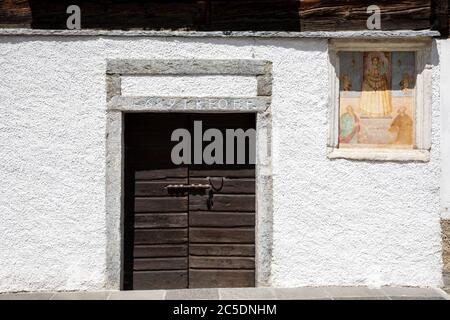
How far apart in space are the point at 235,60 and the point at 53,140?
2.02 m

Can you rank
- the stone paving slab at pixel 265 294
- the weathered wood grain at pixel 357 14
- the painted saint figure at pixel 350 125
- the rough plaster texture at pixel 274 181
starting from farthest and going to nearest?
the painted saint figure at pixel 350 125 → the weathered wood grain at pixel 357 14 → the rough plaster texture at pixel 274 181 → the stone paving slab at pixel 265 294

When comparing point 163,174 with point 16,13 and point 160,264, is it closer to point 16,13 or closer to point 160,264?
point 160,264

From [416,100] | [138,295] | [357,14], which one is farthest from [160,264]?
[357,14]

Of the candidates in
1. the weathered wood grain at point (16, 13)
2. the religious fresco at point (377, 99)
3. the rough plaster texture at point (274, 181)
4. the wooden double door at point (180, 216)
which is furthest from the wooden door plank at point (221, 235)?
the weathered wood grain at point (16, 13)

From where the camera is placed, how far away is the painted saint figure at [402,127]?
240 inches

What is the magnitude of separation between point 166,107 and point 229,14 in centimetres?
117

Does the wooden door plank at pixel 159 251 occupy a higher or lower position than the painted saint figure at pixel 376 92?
lower

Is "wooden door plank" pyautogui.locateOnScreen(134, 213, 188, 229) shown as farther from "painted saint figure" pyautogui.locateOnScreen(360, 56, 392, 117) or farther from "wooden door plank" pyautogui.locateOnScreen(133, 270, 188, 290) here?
"painted saint figure" pyautogui.locateOnScreen(360, 56, 392, 117)

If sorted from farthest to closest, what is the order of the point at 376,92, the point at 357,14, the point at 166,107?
the point at 376,92, the point at 357,14, the point at 166,107

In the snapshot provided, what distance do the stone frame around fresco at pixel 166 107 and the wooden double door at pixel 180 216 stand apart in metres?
0.20

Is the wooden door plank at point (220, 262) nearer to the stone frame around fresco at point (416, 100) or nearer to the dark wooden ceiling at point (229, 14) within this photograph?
the stone frame around fresco at point (416, 100)

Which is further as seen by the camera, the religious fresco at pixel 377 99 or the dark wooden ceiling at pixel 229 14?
the religious fresco at pixel 377 99

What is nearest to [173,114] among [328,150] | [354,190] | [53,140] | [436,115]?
[53,140]

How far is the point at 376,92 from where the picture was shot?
20.1 feet
